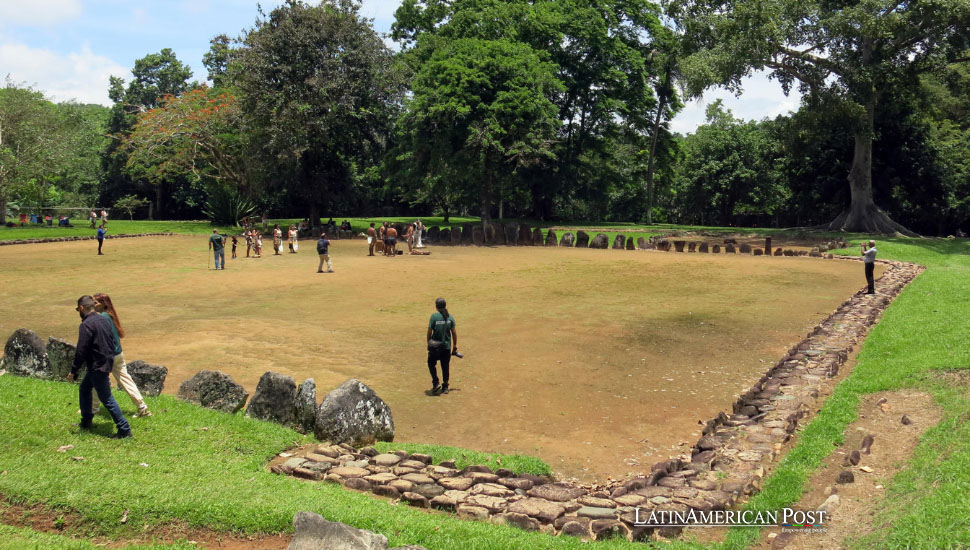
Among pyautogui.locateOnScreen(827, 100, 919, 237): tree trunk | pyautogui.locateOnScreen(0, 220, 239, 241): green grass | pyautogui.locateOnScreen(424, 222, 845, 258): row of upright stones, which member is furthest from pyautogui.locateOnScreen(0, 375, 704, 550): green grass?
pyautogui.locateOnScreen(827, 100, 919, 237): tree trunk

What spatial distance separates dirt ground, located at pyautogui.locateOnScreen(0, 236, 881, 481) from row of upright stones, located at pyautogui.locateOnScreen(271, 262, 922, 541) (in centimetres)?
60

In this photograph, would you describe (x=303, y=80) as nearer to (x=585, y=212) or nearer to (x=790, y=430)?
(x=585, y=212)

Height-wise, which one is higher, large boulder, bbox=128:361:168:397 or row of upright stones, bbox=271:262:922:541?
large boulder, bbox=128:361:168:397

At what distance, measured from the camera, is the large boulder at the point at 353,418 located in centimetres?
823

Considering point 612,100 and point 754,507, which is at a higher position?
point 612,100

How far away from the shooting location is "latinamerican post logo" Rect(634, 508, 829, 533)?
6035mm

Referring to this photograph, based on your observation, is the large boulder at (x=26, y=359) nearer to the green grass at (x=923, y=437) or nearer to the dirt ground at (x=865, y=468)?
the green grass at (x=923, y=437)

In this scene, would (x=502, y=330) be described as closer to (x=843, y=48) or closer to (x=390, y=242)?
(x=390, y=242)

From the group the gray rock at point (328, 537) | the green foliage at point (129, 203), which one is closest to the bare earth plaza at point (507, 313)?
the gray rock at point (328, 537)

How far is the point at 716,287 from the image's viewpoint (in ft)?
68.5

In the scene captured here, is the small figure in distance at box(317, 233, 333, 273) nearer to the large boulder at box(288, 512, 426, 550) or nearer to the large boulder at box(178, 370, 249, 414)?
the large boulder at box(178, 370, 249, 414)

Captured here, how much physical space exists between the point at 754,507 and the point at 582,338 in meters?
7.53

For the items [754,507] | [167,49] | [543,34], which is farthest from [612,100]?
[167,49]

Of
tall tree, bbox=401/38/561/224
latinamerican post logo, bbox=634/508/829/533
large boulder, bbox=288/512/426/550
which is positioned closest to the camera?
large boulder, bbox=288/512/426/550
